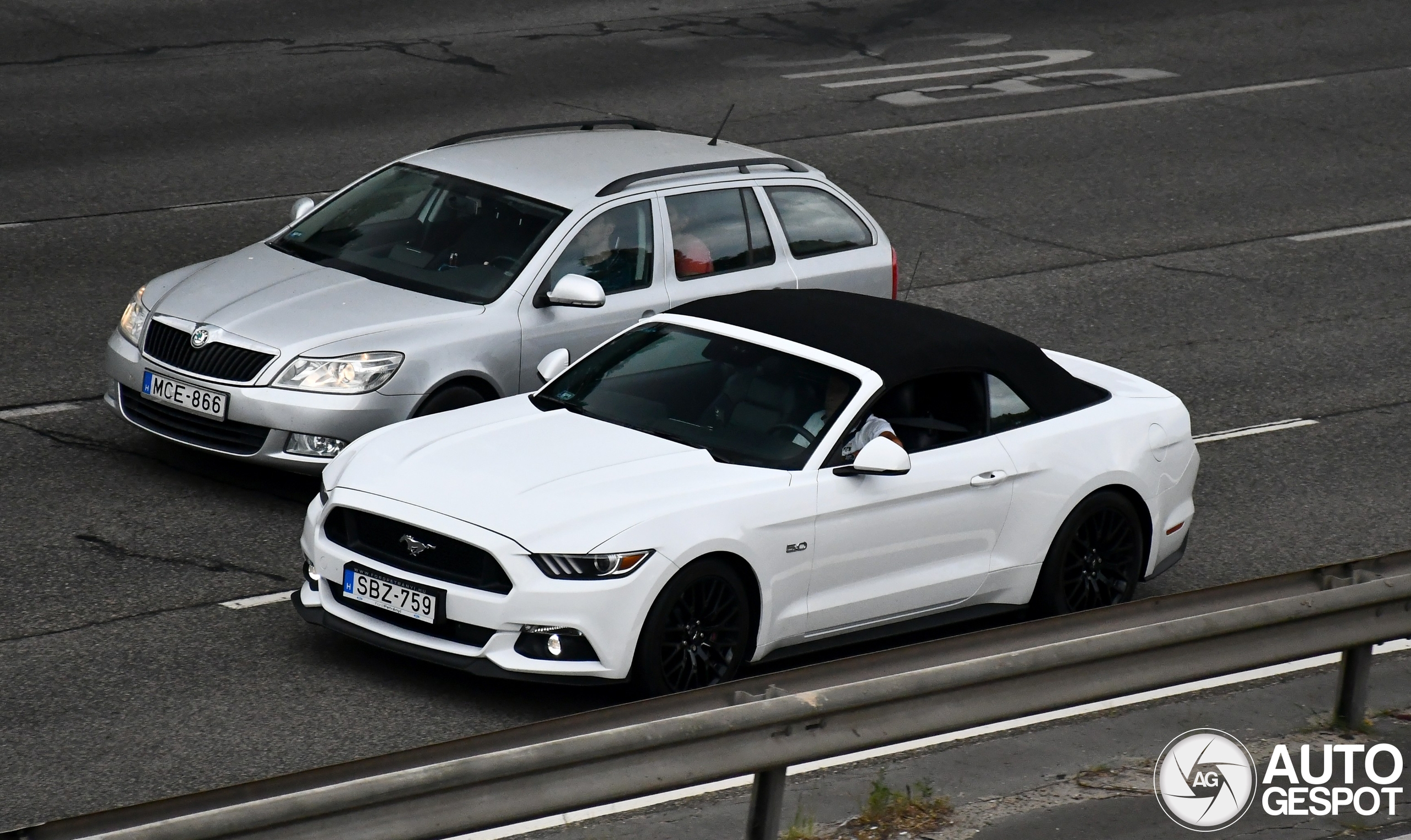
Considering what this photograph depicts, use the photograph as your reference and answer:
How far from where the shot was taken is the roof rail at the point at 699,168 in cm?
1038

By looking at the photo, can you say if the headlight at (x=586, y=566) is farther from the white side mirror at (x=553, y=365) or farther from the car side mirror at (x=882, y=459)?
the white side mirror at (x=553, y=365)

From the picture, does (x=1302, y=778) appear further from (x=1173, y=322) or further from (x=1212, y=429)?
(x=1173, y=322)

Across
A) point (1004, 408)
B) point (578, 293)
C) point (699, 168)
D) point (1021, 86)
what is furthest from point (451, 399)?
point (1021, 86)

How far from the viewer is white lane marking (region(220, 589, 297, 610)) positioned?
8.05m

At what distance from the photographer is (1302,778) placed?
250 inches

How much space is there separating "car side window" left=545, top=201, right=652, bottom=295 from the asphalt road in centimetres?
205

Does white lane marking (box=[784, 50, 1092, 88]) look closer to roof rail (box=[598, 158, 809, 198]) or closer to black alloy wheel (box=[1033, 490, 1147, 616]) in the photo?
roof rail (box=[598, 158, 809, 198])

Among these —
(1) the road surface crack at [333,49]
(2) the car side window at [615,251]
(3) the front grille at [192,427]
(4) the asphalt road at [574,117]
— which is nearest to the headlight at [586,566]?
(4) the asphalt road at [574,117]

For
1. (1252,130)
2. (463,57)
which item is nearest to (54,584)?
(463,57)

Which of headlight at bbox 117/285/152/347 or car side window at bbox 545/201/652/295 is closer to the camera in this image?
headlight at bbox 117/285/152/347

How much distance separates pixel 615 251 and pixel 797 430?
284cm

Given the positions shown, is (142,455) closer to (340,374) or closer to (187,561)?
(340,374)

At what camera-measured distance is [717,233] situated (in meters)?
10.7

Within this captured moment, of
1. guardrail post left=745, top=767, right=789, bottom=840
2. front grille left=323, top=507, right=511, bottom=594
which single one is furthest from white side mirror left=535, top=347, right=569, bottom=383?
guardrail post left=745, top=767, right=789, bottom=840
